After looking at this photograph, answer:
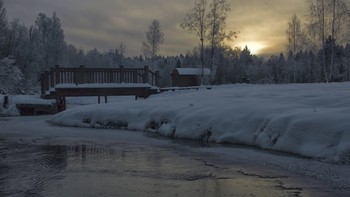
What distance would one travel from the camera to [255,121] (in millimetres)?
Result: 13680

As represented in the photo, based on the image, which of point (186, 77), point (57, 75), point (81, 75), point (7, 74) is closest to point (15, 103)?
point (57, 75)

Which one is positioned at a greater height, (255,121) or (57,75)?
(57,75)

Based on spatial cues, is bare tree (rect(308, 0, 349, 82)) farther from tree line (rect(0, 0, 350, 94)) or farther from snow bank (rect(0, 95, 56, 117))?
snow bank (rect(0, 95, 56, 117))

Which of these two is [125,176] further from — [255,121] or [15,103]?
[15,103]

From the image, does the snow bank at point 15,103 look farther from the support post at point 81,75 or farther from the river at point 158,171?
the river at point 158,171

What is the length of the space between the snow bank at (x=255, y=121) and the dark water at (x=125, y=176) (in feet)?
7.73

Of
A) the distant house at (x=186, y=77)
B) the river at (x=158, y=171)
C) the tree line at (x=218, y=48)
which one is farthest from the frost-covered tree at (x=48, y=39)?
the river at (x=158, y=171)

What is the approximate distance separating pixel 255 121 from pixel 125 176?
245 inches

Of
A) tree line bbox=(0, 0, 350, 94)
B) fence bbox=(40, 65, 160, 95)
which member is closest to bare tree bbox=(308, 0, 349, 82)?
tree line bbox=(0, 0, 350, 94)

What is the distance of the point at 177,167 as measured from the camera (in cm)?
962

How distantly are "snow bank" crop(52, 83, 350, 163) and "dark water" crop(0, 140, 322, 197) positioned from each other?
7.73 ft

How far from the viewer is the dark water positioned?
7289mm

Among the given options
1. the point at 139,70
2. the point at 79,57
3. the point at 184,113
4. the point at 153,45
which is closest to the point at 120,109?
the point at 184,113

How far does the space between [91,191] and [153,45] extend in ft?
240
